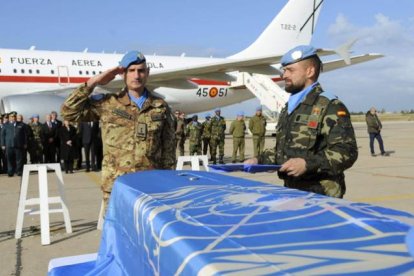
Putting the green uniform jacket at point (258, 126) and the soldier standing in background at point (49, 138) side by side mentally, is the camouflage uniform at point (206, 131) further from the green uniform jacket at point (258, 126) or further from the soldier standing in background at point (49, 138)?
the soldier standing in background at point (49, 138)

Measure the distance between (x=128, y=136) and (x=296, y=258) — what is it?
2340 millimetres

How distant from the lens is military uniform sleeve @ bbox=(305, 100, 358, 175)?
9.21ft

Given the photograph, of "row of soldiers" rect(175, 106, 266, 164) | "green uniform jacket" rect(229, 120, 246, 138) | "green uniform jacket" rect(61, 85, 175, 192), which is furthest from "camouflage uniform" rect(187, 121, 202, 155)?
"green uniform jacket" rect(61, 85, 175, 192)

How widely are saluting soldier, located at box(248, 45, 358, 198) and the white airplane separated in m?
11.5

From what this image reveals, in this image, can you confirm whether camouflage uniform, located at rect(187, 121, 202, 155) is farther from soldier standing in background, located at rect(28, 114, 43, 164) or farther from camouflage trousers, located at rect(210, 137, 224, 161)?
soldier standing in background, located at rect(28, 114, 43, 164)

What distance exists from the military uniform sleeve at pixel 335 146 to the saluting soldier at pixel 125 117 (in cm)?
126

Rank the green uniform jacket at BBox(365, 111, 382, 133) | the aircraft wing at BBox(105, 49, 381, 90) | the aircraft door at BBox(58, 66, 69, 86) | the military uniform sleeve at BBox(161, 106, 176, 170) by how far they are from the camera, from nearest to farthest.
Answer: the military uniform sleeve at BBox(161, 106, 176, 170) → the aircraft wing at BBox(105, 49, 381, 90) → the green uniform jacket at BBox(365, 111, 382, 133) → the aircraft door at BBox(58, 66, 69, 86)

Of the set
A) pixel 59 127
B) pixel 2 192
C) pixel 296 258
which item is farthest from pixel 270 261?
pixel 59 127

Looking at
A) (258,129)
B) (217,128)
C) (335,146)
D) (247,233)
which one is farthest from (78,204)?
(258,129)

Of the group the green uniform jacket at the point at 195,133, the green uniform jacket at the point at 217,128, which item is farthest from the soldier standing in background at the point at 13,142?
the green uniform jacket at the point at 217,128

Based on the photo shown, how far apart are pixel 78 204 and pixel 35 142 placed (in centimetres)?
572

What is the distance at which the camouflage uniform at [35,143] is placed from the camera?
12758 millimetres

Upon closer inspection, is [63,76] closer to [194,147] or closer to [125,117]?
[194,147]

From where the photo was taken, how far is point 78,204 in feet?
A: 26.0
